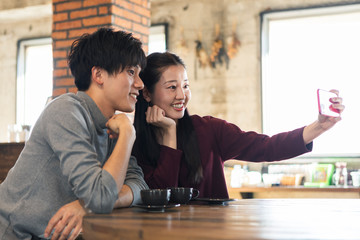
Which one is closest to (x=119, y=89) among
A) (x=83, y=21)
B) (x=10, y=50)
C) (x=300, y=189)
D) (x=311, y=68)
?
(x=83, y=21)

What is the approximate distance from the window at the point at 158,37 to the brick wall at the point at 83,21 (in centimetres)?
202

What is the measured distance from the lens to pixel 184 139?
96.9 inches

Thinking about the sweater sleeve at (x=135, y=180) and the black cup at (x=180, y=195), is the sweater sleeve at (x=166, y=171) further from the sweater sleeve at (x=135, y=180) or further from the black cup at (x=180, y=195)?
the black cup at (x=180, y=195)

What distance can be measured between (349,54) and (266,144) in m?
4.11

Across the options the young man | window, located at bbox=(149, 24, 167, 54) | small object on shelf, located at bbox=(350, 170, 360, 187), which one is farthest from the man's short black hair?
window, located at bbox=(149, 24, 167, 54)

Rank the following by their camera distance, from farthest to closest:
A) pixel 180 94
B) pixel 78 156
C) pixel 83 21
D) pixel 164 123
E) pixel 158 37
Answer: pixel 158 37
pixel 83 21
pixel 180 94
pixel 164 123
pixel 78 156

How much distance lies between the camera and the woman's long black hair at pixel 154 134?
93.0 inches

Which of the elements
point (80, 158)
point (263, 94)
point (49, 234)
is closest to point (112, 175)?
point (80, 158)

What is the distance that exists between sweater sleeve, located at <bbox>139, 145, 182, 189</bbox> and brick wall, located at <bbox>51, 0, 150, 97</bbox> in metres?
2.45

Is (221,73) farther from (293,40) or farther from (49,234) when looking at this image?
(49,234)

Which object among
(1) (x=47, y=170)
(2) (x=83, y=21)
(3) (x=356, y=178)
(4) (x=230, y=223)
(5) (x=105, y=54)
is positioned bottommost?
(3) (x=356, y=178)

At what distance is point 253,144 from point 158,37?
4.75 meters

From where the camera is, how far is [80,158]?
1701 mm

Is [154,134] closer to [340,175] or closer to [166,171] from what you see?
[166,171]
